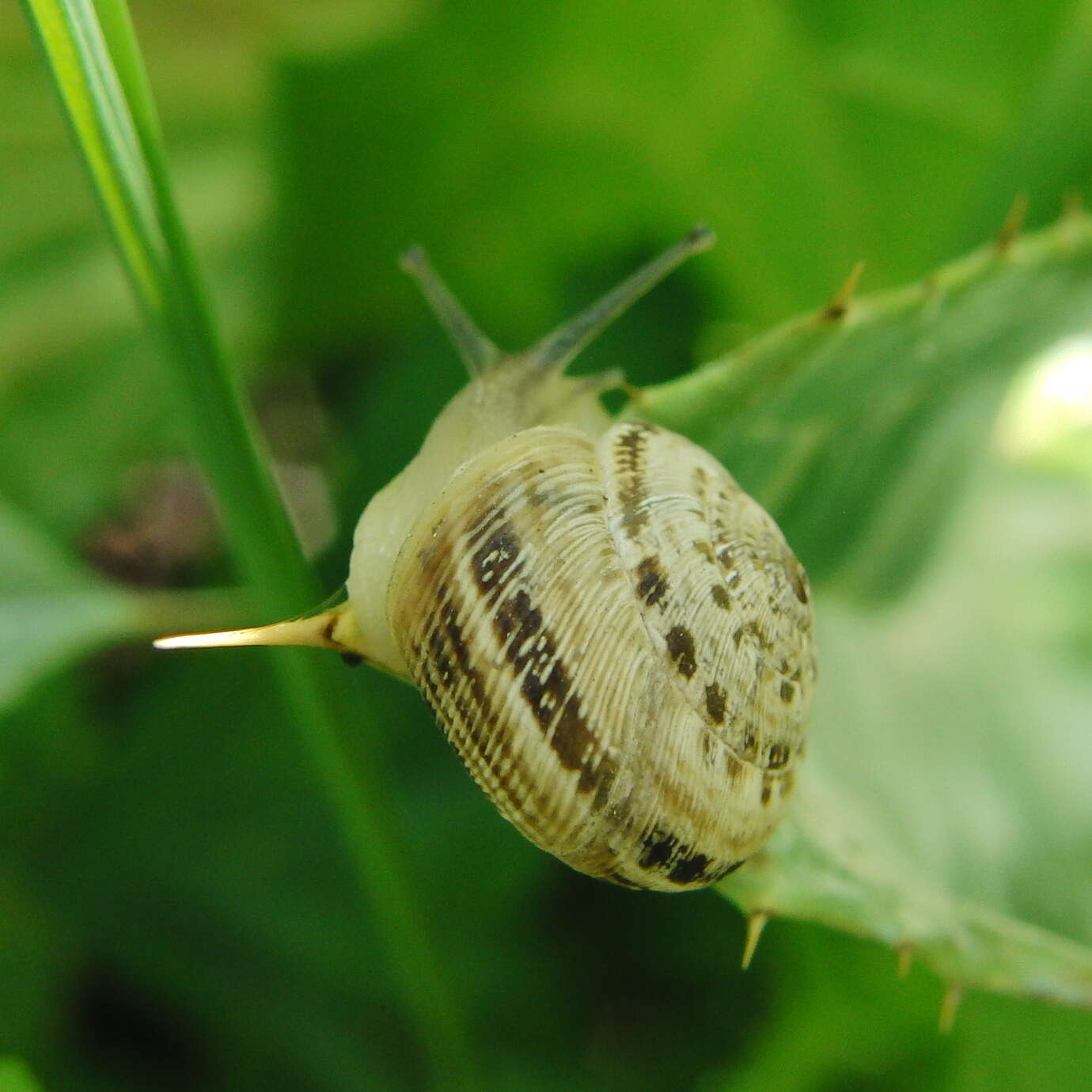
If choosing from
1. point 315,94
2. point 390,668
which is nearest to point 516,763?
point 390,668

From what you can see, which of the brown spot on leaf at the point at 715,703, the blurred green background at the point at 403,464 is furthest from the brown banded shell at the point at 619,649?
the blurred green background at the point at 403,464

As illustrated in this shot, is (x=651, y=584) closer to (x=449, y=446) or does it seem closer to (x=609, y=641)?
(x=609, y=641)

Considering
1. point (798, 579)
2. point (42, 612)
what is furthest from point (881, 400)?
point (42, 612)

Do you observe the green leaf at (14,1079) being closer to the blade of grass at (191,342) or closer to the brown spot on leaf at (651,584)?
the blade of grass at (191,342)

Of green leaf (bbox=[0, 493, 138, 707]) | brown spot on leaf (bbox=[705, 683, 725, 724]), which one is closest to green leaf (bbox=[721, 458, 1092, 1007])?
brown spot on leaf (bbox=[705, 683, 725, 724])

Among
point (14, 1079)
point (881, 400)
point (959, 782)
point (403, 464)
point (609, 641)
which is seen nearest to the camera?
point (14, 1079)

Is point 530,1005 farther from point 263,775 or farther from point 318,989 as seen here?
point 263,775
